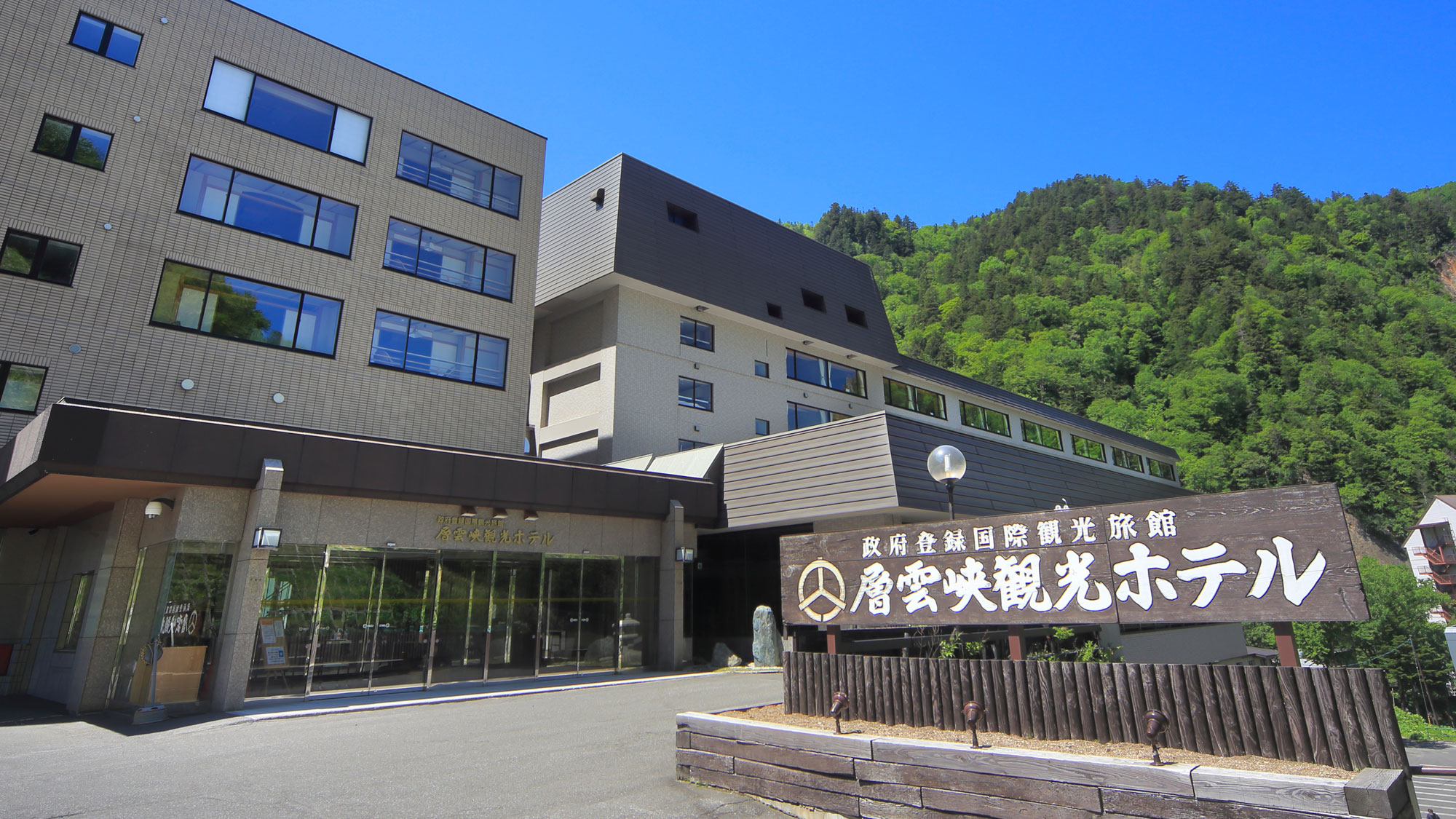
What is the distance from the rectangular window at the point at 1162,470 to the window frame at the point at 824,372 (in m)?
23.2

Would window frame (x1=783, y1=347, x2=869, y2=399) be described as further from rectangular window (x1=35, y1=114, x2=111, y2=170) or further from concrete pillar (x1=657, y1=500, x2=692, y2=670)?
rectangular window (x1=35, y1=114, x2=111, y2=170)

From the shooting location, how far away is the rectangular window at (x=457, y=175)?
20.5 metres

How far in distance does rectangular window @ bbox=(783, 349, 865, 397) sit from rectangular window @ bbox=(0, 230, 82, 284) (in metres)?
19.8

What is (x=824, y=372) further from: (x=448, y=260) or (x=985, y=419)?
(x=448, y=260)

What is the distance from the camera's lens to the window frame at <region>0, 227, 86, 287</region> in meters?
14.7

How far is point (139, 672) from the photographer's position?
12906mm

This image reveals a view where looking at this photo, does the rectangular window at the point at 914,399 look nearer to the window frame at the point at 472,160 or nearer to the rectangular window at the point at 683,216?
the rectangular window at the point at 683,216

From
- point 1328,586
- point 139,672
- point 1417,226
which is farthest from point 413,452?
point 1417,226

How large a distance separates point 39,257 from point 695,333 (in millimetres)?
16141

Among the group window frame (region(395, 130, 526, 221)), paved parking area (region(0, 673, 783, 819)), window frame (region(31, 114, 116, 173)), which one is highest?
window frame (region(395, 130, 526, 221))

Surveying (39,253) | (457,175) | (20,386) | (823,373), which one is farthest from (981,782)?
(823,373)

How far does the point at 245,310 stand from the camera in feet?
55.7

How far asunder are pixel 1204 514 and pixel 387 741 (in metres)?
9.58

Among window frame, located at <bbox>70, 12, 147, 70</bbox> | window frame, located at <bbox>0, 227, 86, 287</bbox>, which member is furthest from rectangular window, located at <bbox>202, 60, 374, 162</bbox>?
window frame, located at <bbox>0, 227, 86, 287</bbox>
